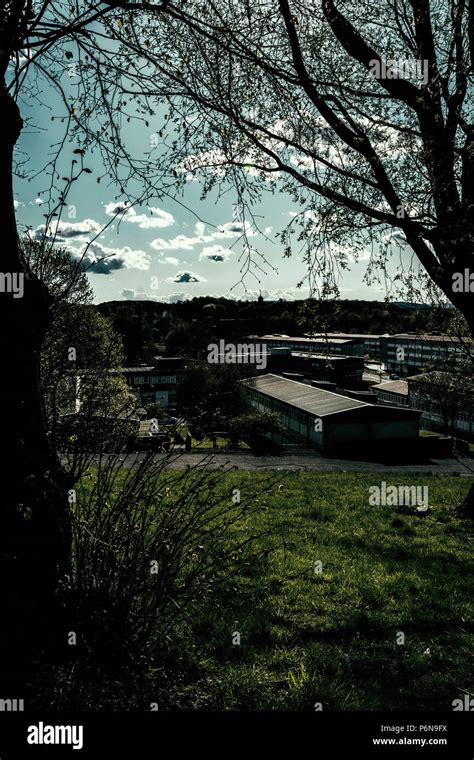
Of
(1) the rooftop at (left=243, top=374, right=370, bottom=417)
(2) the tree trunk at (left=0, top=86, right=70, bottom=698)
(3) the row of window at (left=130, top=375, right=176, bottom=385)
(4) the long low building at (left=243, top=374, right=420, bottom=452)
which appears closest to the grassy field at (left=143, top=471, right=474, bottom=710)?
(2) the tree trunk at (left=0, top=86, right=70, bottom=698)

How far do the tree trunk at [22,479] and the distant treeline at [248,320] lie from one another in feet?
8.78

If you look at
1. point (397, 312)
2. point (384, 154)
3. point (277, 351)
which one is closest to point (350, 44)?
point (384, 154)

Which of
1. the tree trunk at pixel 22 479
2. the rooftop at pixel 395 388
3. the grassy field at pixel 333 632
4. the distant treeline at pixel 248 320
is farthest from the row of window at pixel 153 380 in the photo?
the tree trunk at pixel 22 479

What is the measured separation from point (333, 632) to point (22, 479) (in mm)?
3253

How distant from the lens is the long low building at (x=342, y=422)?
35438mm

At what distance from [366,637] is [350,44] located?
795 centimetres

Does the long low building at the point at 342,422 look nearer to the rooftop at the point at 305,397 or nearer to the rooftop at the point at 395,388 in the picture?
the rooftop at the point at 305,397

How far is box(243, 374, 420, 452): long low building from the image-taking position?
35.4 m

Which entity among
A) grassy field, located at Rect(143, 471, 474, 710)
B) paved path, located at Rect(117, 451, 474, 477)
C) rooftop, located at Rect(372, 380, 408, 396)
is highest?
grassy field, located at Rect(143, 471, 474, 710)

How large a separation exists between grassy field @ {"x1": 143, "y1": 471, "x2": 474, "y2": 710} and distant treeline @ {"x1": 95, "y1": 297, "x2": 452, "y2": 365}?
3.12 meters

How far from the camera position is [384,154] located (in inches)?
338

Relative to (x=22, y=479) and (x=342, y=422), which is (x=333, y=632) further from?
(x=342, y=422)

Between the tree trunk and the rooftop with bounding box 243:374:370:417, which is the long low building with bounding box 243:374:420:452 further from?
the tree trunk

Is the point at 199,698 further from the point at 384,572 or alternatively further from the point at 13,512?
the point at 384,572
